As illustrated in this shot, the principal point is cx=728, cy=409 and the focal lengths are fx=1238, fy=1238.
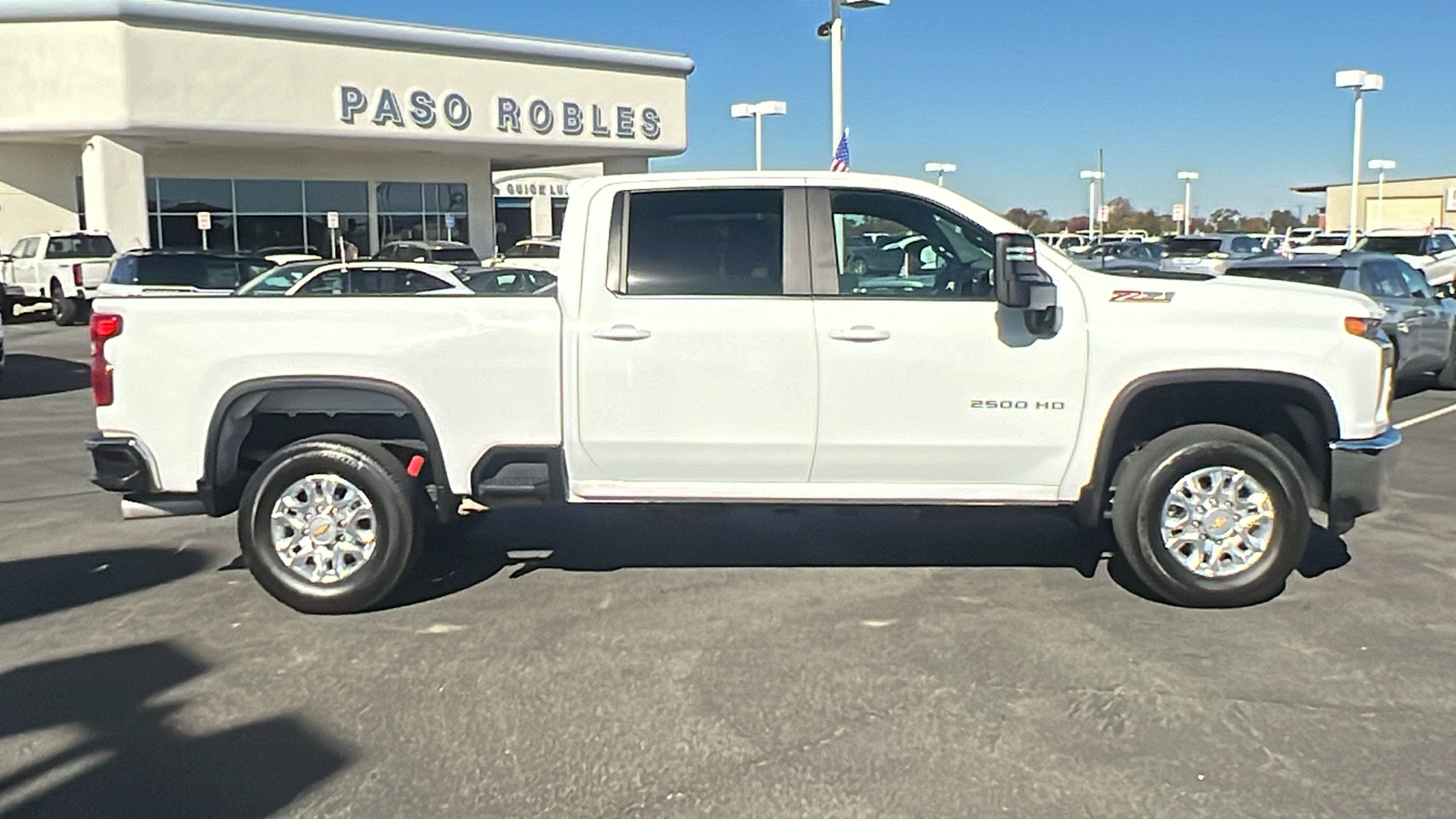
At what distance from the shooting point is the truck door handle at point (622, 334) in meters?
5.55

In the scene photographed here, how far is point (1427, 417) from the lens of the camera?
11.8 m

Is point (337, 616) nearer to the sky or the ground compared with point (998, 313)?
nearer to the ground

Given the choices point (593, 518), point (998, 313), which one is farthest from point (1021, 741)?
point (593, 518)

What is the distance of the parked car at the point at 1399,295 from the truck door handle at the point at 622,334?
9100 mm

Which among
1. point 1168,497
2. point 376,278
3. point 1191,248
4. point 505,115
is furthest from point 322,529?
point 505,115

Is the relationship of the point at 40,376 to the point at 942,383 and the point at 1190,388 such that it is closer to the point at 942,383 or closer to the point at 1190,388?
the point at 942,383

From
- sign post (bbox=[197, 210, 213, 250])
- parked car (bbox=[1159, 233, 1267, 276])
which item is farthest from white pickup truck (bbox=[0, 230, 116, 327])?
parked car (bbox=[1159, 233, 1267, 276])

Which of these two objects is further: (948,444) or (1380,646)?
(948,444)

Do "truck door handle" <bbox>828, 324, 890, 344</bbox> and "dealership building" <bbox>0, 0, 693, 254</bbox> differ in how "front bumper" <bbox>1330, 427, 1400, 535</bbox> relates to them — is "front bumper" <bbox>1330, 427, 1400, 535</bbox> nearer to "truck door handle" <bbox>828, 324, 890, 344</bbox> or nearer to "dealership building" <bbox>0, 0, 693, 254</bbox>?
"truck door handle" <bbox>828, 324, 890, 344</bbox>

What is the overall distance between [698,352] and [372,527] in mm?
1719

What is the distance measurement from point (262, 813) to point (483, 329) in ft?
7.90

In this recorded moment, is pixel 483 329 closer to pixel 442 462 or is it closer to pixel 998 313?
pixel 442 462

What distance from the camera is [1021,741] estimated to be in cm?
425

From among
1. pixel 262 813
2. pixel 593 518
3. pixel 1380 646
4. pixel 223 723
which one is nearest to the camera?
pixel 262 813
